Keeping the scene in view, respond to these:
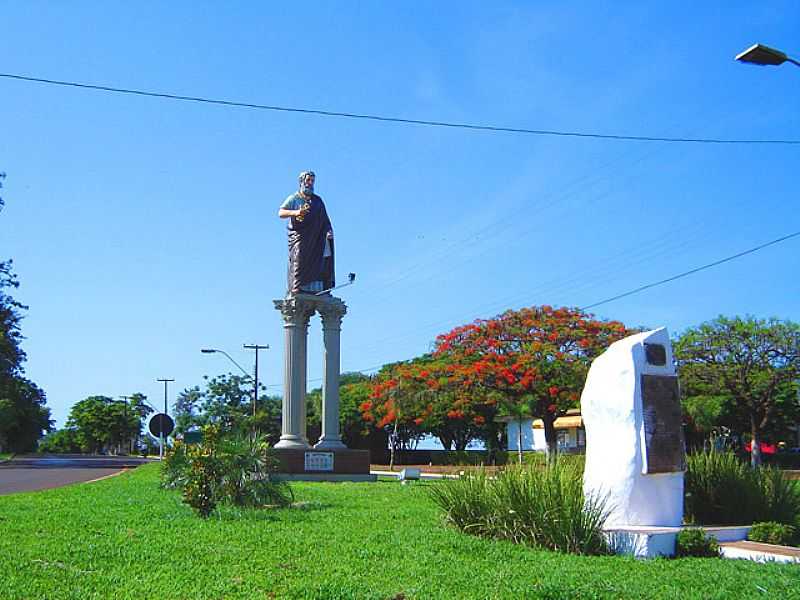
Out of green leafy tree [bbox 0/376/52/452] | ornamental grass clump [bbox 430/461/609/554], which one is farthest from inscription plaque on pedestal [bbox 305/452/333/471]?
green leafy tree [bbox 0/376/52/452]

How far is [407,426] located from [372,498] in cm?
4118

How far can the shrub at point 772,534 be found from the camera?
35.7 feet

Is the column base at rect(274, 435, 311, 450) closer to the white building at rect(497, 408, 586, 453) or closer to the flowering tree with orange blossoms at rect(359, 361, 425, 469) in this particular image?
the flowering tree with orange blossoms at rect(359, 361, 425, 469)

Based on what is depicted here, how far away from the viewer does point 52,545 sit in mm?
9820

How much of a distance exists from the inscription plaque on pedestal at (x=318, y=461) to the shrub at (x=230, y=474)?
12.3 metres

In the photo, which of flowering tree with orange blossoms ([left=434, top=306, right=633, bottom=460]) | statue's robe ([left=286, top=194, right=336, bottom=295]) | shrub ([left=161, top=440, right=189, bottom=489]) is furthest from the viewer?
flowering tree with orange blossoms ([left=434, top=306, right=633, bottom=460])

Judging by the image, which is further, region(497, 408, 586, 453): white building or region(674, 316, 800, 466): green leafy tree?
region(497, 408, 586, 453): white building

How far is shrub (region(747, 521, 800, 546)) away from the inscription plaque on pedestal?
17.8 metres

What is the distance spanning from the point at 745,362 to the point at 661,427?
91.7ft

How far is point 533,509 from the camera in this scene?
10.5m

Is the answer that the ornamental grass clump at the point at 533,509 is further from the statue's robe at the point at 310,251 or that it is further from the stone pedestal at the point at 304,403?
the statue's robe at the point at 310,251

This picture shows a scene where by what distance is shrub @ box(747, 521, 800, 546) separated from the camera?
10883mm

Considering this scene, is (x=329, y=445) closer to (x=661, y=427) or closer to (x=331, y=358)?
(x=331, y=358)

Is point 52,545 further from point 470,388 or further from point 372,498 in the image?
point 470,388
